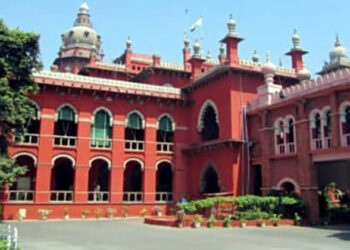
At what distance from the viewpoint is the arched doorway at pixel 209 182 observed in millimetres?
26922

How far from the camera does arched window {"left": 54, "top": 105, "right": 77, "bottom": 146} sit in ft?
83.8

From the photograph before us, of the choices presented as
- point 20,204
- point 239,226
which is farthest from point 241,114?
point 20,204

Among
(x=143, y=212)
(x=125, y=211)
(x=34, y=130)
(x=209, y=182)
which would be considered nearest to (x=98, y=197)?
(x=125, y=211)

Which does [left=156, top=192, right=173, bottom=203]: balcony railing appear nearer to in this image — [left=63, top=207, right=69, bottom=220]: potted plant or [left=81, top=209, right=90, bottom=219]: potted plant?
[left=81, top=209, right=90, bottom=219]: potted plant

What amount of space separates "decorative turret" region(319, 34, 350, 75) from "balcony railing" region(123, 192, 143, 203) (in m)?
16.5

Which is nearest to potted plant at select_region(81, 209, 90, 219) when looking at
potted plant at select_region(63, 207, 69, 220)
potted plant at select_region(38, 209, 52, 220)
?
potted plant at select_region(63, 207, 69, 220)

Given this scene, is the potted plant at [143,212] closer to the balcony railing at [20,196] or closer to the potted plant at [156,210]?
the potted plant at [156,210]

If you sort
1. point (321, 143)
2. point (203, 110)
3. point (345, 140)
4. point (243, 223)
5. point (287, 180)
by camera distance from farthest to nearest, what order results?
point (203, 110), point (287, 180), point (321, 143), point (243, 223), point (345, 140)

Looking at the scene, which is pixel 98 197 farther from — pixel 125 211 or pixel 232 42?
pixel 232 42

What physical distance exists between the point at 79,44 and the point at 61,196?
30945mm

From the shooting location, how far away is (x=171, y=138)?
28.8m

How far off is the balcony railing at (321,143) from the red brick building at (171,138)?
0.16 ft

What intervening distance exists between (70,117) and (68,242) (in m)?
13.5

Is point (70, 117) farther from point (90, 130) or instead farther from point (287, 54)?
point (287, 54)
